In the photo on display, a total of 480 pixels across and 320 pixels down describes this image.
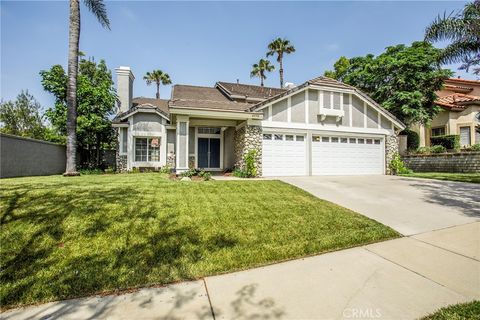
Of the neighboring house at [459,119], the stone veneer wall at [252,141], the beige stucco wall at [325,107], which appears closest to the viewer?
the stone veneer wall at [252,141]

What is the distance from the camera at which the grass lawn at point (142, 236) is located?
301 centimetres

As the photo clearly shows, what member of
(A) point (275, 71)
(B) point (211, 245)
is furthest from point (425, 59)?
(B) point (211, 245)

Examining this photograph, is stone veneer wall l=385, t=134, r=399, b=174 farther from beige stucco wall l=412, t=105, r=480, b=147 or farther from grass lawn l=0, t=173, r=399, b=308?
grass lawn l=0, t=173, r=399, b=308

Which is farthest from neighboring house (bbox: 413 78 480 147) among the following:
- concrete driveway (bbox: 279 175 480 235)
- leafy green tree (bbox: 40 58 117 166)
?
leafy green tree (bbox: 40 58 117 166)

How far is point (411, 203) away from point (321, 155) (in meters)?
6.62

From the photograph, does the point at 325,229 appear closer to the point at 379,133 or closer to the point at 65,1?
the point at 379,133

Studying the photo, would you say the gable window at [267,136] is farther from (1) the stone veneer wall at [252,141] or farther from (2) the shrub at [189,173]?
(2) the shrub at [189,173]

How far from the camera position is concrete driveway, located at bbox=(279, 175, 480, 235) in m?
5.16

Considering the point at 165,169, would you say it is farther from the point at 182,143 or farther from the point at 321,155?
the point at 321,155

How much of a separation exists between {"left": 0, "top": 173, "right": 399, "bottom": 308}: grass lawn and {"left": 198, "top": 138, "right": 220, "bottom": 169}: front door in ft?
28.9

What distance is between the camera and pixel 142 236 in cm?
407

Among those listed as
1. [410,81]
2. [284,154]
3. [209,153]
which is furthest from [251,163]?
[410,81]

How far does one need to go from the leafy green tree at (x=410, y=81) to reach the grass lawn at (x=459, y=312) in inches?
708

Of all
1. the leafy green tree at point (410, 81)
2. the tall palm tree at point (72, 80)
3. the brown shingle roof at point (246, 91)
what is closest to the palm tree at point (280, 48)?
the brown shingle roof at point (246, 91)
